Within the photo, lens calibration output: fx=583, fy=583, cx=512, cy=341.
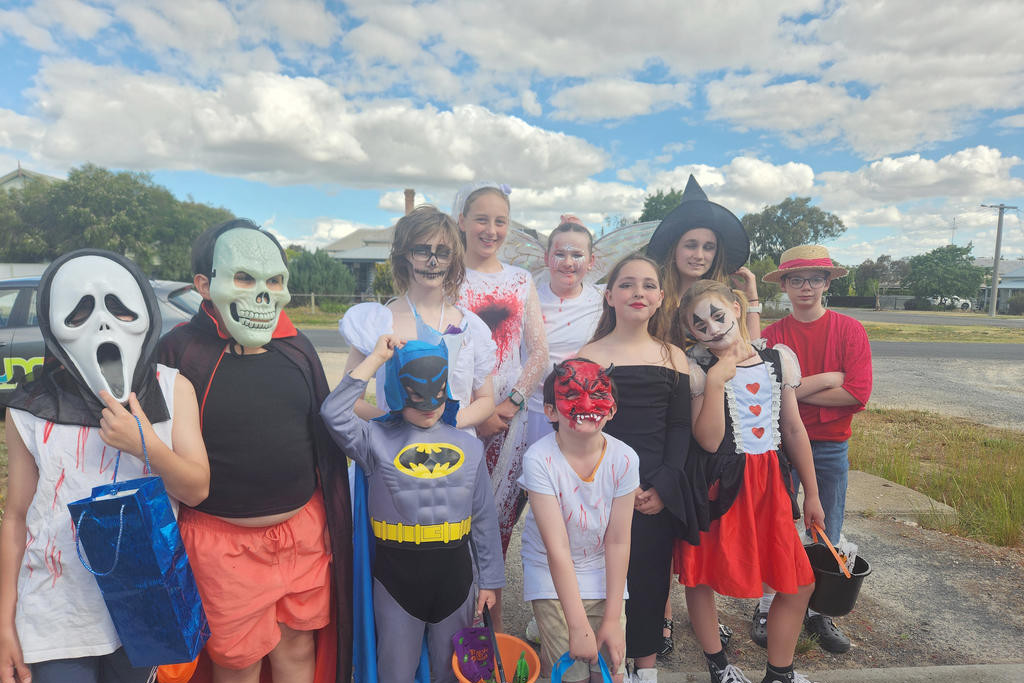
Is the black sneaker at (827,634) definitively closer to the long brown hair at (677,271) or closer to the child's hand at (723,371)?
the child's hand at (723,371)

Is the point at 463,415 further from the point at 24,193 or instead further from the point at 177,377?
the point at 24,193

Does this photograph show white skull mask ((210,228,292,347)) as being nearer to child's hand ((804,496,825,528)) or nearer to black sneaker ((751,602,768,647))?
child's hand ((804,496,825,528))

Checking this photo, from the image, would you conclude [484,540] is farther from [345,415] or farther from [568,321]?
[568,321]

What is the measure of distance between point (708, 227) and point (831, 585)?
179 centimetres

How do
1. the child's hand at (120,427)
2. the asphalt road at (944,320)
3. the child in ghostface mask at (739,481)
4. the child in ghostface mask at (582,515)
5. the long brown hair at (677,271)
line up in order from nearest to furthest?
the child's hand at (120,427)
the child in ghostface mask at (582,515)
the child in ghostface mask at (739,481)
the long brown hair at (677,271)
the asphalt road at (944,320)

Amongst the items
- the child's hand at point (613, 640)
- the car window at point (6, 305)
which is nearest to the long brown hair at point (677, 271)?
the child's hand at point (613, 640)

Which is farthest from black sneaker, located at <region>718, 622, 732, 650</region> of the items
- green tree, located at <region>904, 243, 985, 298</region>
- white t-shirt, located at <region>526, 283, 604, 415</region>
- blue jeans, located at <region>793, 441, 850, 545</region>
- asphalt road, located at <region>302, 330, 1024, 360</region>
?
green tree, located at <region>904, 243, 985, 298</region>

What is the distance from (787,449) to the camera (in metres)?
2.72

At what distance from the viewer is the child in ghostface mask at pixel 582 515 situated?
2.13 meters

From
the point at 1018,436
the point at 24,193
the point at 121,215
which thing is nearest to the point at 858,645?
the point at 1018,436

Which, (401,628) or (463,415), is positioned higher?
(463,415)

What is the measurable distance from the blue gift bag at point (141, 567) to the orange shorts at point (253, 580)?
0.58 feet

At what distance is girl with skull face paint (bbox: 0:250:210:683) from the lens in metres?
1.70

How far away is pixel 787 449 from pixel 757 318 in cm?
78
